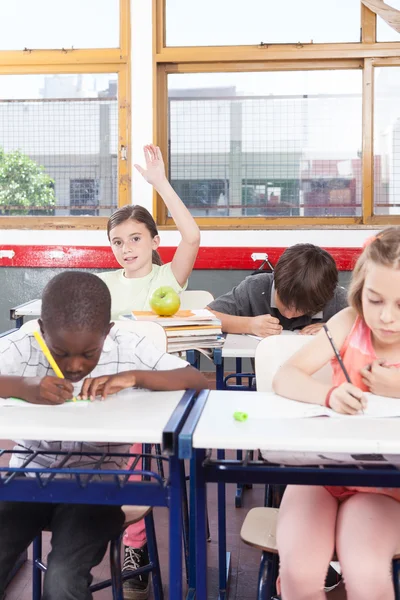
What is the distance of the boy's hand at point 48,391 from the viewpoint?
4.56ft

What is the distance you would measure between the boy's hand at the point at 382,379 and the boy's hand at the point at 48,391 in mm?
637

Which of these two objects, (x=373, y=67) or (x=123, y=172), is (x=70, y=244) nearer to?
(x=123, y=172)

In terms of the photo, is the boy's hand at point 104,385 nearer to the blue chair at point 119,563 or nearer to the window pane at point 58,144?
the blue chair at point 119,563

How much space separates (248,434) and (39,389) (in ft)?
1.48

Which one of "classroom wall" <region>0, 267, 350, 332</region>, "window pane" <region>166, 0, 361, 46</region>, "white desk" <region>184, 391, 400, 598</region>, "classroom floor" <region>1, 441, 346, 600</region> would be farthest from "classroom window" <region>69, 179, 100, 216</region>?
"white desk" <region>184, 391, 400, 598</region>

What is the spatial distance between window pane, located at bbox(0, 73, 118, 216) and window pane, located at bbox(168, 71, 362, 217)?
0.45 meters

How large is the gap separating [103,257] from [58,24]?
1.50 metres

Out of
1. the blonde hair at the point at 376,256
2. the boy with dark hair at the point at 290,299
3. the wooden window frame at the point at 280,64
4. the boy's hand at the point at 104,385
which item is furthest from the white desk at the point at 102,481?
the wooden window frame at the point at 280,64

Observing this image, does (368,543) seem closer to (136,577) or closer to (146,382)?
(146,382)

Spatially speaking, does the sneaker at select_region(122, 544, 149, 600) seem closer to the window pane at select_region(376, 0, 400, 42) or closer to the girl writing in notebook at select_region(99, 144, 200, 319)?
the girl writing in notebook at select_region(99, 144, 200, 319)

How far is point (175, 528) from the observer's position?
1.21m

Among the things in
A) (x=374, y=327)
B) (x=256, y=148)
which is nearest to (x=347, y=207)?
(x=256, y=148)

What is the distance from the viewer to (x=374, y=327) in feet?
5.12

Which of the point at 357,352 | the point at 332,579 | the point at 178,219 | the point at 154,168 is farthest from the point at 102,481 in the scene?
the point at 154,168
